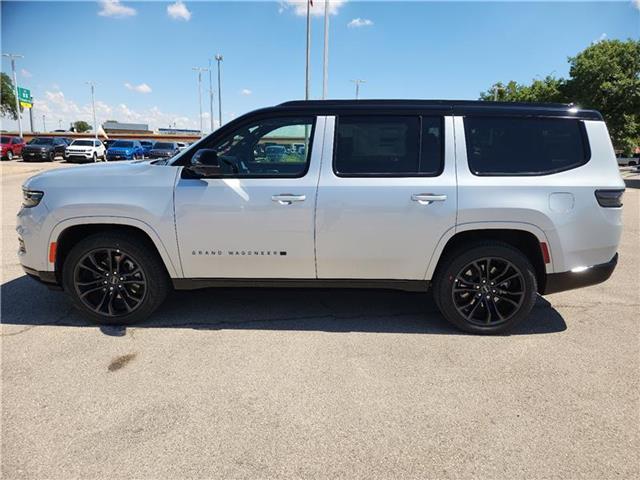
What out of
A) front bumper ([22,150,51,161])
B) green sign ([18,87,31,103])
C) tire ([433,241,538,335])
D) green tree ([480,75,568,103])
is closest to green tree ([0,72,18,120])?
green sign ([18,87,31,103])

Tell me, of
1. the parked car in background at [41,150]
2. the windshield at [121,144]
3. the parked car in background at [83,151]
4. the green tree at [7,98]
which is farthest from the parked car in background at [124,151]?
the green tree at [7,98]

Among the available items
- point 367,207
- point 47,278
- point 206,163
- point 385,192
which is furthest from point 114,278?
point 385,192

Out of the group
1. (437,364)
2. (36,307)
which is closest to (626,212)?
Result: (437,364)

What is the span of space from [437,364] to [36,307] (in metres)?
3.80

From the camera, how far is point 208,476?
2.21m

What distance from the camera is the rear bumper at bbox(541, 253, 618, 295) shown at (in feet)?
Answer: 12.2

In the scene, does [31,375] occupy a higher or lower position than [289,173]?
lower

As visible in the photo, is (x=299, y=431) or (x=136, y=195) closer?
(x=299, y=431)

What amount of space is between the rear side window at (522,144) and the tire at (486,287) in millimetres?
666

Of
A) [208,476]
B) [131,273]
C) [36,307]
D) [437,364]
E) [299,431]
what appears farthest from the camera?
[36,307]

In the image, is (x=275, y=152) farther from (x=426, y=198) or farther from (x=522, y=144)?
(x=522, y=144)

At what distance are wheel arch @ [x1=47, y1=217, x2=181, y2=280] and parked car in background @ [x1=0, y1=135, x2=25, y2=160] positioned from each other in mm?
33690

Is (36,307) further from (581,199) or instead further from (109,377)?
(581,199)

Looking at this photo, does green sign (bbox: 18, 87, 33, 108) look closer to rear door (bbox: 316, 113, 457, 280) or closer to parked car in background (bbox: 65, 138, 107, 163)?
parked car in background (bbox: 65, 138, 107, 163)
